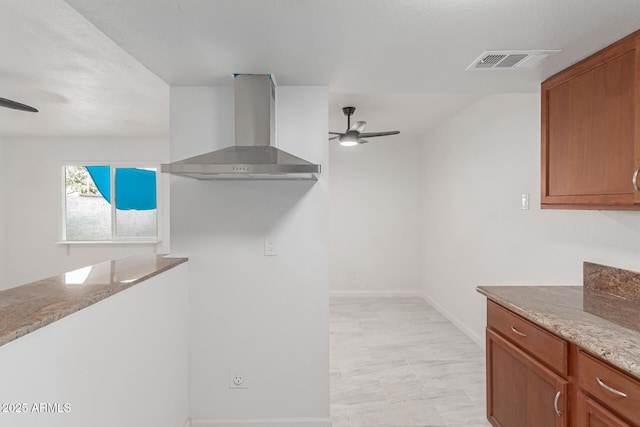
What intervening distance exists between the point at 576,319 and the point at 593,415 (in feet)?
1.27

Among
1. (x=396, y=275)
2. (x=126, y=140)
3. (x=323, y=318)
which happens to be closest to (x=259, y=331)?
(x=323, y=318)

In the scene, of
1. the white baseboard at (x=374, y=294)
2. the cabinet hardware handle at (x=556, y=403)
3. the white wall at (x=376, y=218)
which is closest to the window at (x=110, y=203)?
the white wall at (x=376, y=218)

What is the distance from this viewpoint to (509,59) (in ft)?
6.70

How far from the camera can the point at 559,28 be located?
170cm

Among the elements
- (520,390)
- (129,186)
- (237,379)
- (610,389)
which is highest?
(129,186)

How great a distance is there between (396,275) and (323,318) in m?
3.73

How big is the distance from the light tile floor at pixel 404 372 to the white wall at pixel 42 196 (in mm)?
3445

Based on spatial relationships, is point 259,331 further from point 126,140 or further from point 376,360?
point 126,140

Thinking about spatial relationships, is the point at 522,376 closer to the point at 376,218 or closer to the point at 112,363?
the point at 112,363

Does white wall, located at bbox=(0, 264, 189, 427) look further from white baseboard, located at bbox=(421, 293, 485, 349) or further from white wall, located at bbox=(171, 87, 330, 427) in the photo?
white baseboard, located at bbox=(421, 293, 485, 349)

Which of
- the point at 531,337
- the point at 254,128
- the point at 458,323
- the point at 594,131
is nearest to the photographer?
the point at 531,337

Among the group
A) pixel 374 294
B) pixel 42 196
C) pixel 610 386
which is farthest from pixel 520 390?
pixel 42 196

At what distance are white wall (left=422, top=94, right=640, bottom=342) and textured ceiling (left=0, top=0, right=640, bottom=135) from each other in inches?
33.9

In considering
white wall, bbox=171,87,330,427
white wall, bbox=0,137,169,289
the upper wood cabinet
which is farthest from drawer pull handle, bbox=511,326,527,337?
white wall, bbox=0,137,169,289
